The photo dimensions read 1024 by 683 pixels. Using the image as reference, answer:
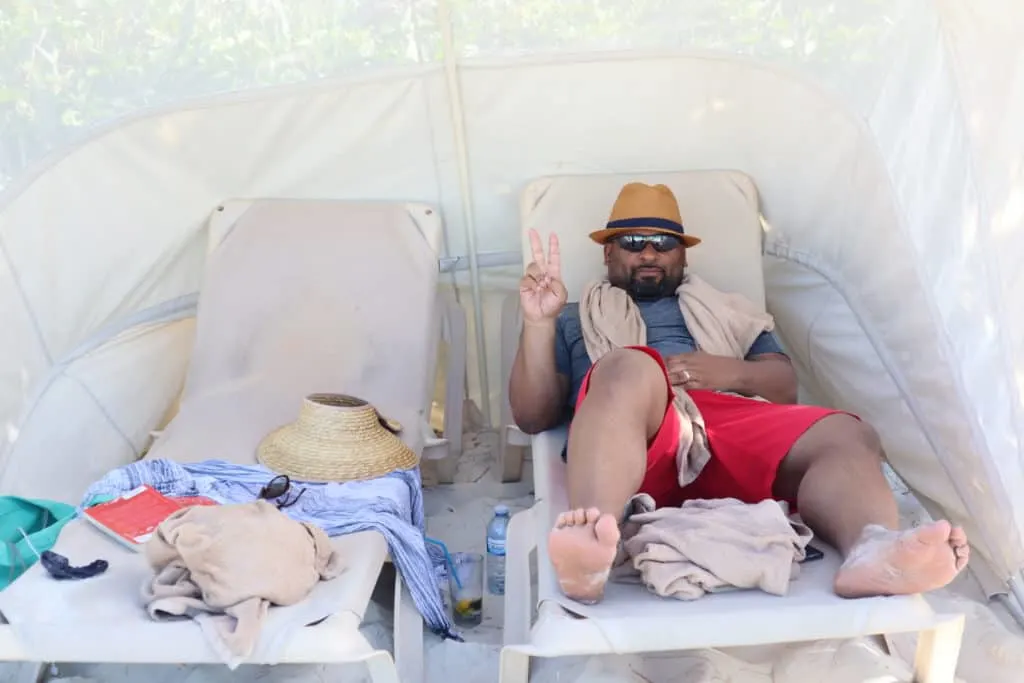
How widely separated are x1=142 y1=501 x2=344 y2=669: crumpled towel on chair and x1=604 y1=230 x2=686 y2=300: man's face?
1.20 metres

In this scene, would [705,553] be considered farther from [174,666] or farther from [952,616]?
[174,666]

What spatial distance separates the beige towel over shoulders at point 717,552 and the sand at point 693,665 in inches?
10.3

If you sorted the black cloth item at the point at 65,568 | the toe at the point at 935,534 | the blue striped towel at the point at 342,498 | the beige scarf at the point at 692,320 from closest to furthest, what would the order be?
the toe at the point at 935,534
the black cloth item at the point at 65,568
the blue striped towel at the point at 342,498
the beige scarf at the point at 692,320

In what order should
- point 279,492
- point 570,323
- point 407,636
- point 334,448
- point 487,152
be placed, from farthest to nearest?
point 487,152 < point 570,323 < point 334,448 < point 279,492 < point 407,636

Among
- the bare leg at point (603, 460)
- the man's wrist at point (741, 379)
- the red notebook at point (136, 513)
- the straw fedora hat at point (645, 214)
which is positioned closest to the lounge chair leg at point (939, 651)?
the bare leg at point (603, 460)

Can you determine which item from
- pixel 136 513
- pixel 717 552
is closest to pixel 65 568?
pixel 136 513

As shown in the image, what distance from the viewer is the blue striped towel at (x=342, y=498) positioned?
85.6 inches

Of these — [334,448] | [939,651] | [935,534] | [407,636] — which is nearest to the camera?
[935,534]

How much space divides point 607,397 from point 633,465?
148 mm

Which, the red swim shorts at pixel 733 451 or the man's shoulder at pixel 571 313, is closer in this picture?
the red swim shorts at pixel 733 451

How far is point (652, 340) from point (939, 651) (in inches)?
42.7

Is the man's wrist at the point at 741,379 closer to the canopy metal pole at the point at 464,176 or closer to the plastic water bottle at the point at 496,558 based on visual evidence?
the plastic water bottle at the point at 496,558

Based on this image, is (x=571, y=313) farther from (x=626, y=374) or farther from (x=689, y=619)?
(x=689, y=619)

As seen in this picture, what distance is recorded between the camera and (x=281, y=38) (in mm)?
2982
